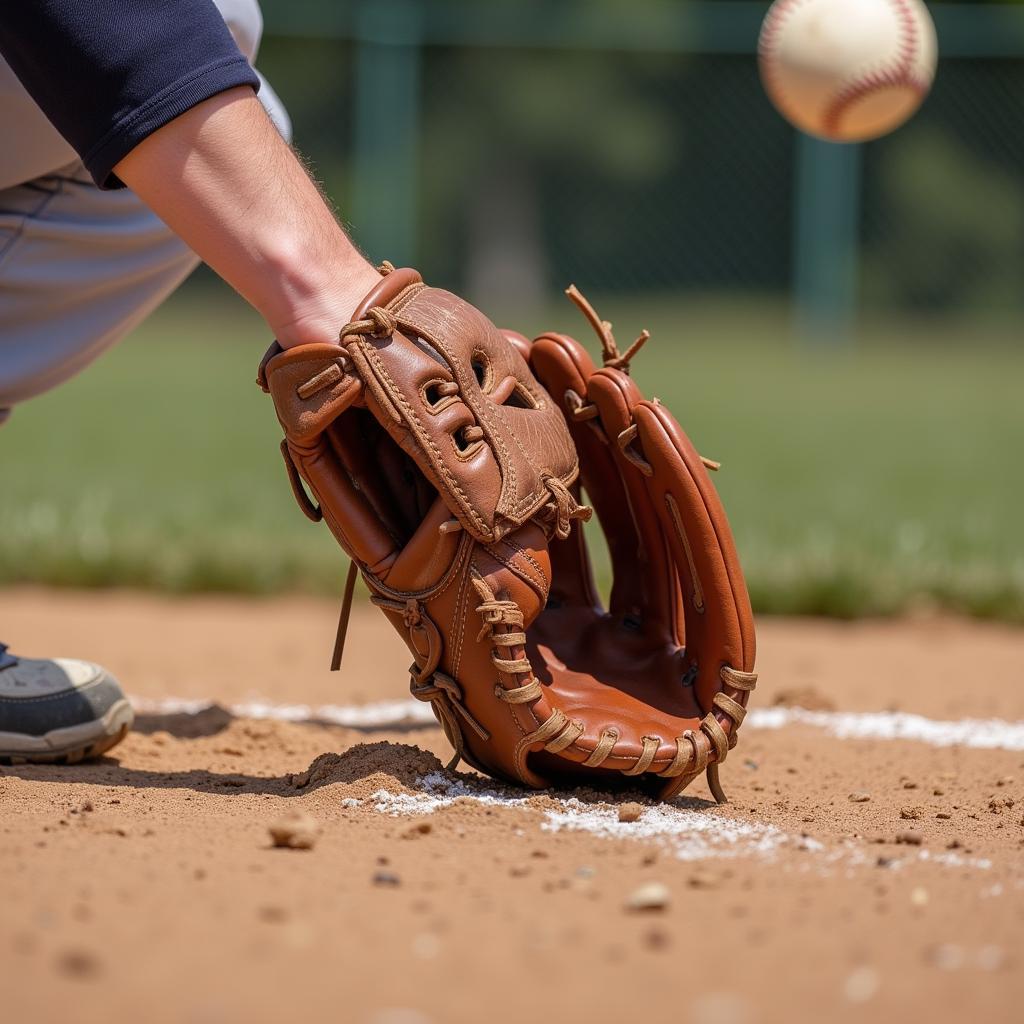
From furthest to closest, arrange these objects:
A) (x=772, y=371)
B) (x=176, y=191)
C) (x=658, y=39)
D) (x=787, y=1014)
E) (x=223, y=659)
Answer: (x=658, y=39) → (x=772, y=371) → (x=223, y=659) → (x=176, y=191) → (x=787, y=1014)

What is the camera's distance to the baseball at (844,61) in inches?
165

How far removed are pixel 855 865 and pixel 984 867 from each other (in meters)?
0.15

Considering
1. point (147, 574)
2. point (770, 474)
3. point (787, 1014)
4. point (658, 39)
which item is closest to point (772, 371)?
point (658, 39)

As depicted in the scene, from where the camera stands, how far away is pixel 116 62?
176 centimetres

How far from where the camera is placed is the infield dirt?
124 cm

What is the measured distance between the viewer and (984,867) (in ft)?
5.36

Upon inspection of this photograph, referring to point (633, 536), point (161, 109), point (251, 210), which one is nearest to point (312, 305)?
point (251, 210)

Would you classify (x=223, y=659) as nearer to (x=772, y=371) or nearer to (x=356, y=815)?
(x=356, y=815)

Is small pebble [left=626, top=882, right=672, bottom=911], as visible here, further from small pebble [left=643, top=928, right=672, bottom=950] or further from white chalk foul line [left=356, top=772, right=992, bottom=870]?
white chalk foul line [left=356, top=772, right=992, bottom=870]

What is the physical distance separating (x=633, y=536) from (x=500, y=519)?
0.49 meters

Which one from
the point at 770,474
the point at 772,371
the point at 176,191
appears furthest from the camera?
the point at 772,371

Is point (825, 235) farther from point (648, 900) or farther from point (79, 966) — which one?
point (79, 966)

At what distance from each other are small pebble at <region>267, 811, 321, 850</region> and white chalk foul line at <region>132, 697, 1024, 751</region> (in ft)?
3.20

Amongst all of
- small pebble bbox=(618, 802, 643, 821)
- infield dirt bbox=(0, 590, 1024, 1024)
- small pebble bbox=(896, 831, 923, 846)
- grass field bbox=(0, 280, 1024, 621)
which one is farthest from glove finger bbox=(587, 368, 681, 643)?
grass field bbox=(0, 280, 1024, 621)
